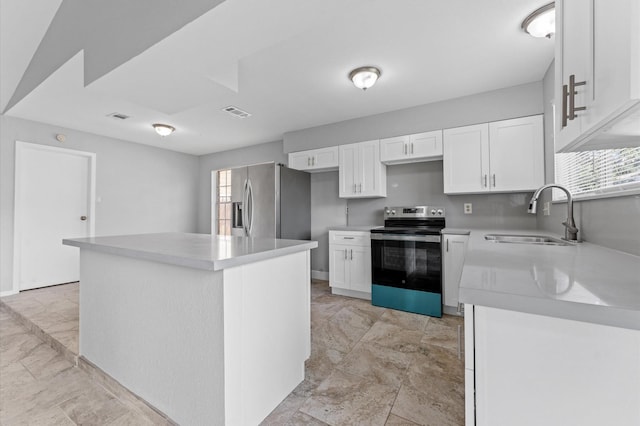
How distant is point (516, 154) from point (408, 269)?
1618mm

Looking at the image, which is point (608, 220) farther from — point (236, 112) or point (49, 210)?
point (49, 210)

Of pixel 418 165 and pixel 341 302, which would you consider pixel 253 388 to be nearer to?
pixel 341 302

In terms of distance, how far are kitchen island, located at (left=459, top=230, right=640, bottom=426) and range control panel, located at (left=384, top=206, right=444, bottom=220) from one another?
2609 millimetres

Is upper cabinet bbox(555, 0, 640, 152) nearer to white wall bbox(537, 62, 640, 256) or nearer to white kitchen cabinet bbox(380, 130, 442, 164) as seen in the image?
white wall bbox(537, 62, 640, 256)

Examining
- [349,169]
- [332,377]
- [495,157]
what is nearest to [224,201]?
[349,169]

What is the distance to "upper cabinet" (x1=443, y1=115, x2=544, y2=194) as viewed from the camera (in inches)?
107

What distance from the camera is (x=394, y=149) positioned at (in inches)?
135

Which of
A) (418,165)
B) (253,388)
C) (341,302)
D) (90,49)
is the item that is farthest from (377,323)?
(90,49)

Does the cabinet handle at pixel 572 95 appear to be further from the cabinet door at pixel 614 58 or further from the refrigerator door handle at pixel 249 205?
the refrigerator door handle at pixel 249 205

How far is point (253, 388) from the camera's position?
1.34 metres

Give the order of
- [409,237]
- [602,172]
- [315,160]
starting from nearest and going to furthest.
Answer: [602,172] → [409,237] → [315,160]

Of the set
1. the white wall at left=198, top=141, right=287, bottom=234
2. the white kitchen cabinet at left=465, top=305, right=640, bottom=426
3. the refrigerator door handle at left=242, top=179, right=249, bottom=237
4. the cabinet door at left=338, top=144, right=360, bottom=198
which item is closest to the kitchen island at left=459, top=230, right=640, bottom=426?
the white kitchen cabinet at left=465, top=305, right=640, bottom=426

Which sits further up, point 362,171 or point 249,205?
point 362,171

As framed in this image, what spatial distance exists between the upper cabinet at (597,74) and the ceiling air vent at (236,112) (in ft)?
10.4
